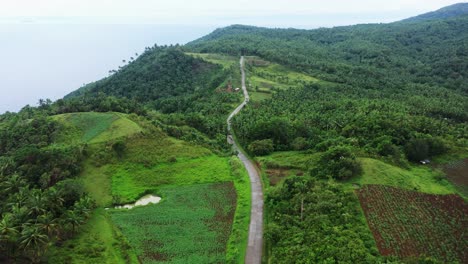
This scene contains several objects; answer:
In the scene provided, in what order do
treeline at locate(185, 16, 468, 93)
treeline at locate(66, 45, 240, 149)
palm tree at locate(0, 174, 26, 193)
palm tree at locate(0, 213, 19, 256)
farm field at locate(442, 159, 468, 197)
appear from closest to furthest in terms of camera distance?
palm tree at locate(0, 213, 19, 256) → palm tree at locate(0, 174, 26, 193) → farm field at locate(442, 159, 468, 197) → treeline at locate(66, 45, 240, 149) → treeline at locate(185, 16, 468, 93)

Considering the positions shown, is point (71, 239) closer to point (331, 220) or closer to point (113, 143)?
point (113, 143)

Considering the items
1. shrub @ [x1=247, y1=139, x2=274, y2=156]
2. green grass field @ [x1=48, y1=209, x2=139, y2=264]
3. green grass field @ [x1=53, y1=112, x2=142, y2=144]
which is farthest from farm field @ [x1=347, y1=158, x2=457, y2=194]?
green grass field @ [x1=53, y1=112, x2=142, y2=144]

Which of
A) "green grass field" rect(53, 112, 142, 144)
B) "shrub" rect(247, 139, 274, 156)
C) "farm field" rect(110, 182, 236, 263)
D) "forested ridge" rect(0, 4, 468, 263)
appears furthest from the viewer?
"shrub" rect(247, 139, 274, 156)

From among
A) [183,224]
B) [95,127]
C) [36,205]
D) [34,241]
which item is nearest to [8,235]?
[34,241]

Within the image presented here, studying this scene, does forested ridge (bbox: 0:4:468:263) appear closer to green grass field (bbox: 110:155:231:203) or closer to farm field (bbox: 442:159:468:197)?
green grass field (bbox: 110:155:231:203)

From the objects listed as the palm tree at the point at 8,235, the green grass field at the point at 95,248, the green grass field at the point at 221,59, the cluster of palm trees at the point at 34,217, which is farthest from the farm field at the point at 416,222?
the green grass field at the point at 221,59

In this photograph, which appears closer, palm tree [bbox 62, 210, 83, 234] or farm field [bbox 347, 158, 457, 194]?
palm tree [bbox 62, 210, 83, 234]

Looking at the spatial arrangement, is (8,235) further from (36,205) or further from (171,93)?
(171,93)

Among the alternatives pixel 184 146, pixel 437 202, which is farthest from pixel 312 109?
pixel 437 202
